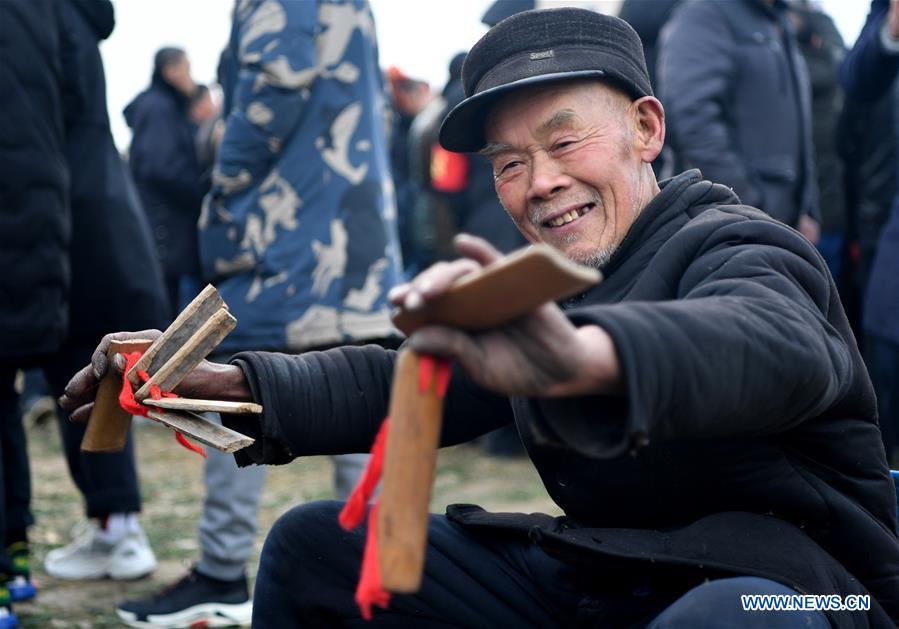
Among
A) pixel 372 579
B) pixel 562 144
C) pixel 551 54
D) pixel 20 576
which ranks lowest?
A: pixel 20 576

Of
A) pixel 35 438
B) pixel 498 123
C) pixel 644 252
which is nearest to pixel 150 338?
pixel 498 123

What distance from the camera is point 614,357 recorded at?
1454mm

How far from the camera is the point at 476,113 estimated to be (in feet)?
7.77

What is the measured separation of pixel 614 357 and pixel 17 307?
2643 millimetres

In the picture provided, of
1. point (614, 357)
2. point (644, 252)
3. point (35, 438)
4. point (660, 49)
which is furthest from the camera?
point (35, 438)

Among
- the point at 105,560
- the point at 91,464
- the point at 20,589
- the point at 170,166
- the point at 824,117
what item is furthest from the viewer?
the point at 170,166

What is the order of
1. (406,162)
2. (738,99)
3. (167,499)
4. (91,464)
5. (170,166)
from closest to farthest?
1. (91,464)
2. (738,99)
3. (167,499)
4. (170,166)
5. (406,162)

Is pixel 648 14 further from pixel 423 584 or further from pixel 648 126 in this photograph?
pixel 423 584

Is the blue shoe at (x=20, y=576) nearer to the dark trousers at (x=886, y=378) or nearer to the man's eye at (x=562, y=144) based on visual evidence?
the man's eye at (x=562, y=144)

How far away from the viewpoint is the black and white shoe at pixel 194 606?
3715 mm

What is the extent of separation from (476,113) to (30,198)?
1843 mm

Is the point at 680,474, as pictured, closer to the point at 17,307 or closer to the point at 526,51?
the point at 526,51

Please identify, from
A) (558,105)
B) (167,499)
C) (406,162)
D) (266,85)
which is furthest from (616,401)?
(406,162)

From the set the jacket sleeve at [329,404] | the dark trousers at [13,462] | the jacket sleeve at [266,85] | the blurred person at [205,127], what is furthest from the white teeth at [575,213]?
the blurred person at [205,127]
